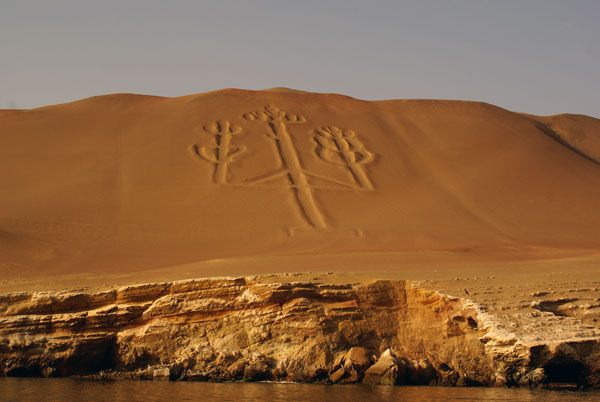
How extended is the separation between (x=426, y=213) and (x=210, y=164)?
9.66m

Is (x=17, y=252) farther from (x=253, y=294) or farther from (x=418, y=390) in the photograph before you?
(x=418, y=390)

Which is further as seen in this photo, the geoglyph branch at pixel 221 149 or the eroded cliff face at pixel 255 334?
the geoglyph branch at pixel 221 149

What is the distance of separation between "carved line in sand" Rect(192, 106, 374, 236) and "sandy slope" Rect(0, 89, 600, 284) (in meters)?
0.10

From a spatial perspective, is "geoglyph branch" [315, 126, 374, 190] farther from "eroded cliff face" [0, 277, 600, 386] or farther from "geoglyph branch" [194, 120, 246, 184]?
"eroded cliff face" [0, 277, 600, 386]

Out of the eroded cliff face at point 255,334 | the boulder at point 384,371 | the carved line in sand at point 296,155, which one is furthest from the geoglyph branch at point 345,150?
the boulder at point 384,371

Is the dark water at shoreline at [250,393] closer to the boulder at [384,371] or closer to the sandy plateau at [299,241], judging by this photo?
the boulder at [384,371]

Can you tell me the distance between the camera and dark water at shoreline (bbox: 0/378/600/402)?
1052 cm

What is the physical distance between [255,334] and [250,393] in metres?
1.87

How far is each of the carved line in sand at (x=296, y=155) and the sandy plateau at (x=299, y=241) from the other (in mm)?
127

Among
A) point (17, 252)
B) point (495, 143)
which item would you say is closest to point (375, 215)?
point (495, 143)

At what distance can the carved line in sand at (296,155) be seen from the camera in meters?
28.3

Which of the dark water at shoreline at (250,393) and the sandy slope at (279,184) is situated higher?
the sandy slope at (279,184)

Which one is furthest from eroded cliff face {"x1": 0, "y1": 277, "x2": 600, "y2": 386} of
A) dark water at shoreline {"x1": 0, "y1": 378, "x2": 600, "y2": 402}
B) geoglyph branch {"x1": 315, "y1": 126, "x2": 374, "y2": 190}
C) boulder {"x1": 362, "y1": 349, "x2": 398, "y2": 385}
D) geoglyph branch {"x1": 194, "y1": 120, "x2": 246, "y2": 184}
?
geoglyph branch {"x1": 315, "y1": 126, "x2": 374, "y2": 190}

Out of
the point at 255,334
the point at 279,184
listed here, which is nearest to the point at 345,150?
the point at 279,184
